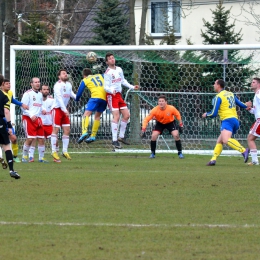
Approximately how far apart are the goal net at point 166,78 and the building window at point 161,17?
1827 centimetres

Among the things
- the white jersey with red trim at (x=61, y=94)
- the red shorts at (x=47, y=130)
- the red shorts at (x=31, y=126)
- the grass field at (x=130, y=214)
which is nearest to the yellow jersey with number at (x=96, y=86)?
the white jersey with red trim at (x=61, y=94)

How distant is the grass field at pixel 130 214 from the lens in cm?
627

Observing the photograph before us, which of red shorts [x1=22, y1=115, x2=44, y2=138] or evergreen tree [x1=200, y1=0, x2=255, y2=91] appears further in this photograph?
evergreen tree [x1=200, y1=0, x2=255, y2=91]

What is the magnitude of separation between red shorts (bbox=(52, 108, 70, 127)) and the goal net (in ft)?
11.0

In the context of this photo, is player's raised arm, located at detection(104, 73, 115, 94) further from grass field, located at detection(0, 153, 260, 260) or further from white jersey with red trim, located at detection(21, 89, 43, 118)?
grass field, located at detection(0, 153, 260, 260)

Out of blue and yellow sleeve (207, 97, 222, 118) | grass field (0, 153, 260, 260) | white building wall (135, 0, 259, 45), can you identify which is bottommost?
grass field (0, 153, 260, 260)

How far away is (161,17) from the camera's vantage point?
39.5 meters

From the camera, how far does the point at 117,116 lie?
53.3ft

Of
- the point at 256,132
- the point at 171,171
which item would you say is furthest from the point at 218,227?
the point at 256,132

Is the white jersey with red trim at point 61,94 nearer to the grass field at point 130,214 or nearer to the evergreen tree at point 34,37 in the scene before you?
the grass field at point 130,214

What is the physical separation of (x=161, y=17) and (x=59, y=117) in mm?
24131

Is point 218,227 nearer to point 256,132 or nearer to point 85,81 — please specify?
point 256,132

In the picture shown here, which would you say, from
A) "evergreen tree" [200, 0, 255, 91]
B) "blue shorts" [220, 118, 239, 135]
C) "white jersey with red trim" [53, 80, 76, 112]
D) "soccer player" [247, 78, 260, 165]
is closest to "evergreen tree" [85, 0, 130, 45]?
"evergreen tree" [200, 0, 255, 91]

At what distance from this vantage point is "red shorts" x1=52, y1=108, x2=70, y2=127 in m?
16.3
